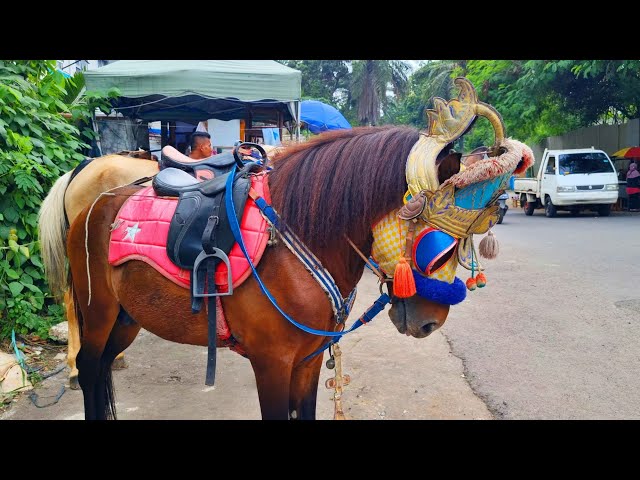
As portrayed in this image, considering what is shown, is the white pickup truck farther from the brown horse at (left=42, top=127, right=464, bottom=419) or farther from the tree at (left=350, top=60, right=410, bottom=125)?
the tree at (left=350, top=60, right=410, bottom=125)

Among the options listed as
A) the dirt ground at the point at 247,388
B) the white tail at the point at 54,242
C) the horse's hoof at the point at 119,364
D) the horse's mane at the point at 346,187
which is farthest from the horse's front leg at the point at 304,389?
the horse's hoof at the point at 119,364

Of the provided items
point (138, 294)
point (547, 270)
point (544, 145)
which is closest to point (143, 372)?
point (138, 294)

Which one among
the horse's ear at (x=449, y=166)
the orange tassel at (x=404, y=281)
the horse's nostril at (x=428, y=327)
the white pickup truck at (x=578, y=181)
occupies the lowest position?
the white pickup truck at (x=578, y=181)

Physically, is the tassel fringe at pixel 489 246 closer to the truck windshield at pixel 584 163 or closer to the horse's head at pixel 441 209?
the horse's head at pixel 441 209

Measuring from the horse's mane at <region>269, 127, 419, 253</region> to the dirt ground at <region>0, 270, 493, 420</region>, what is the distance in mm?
1791

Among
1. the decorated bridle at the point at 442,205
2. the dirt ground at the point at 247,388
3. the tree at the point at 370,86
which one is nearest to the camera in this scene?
the decorated bridle at the point at 442,205

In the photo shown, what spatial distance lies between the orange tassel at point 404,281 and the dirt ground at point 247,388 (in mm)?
1740

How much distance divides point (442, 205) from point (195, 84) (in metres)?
4.99

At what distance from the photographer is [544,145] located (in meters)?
25.8

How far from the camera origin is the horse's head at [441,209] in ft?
6.44

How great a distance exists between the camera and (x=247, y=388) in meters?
3.97

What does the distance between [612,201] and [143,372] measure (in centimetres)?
1406

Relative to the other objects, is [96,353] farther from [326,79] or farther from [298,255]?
[326,79]

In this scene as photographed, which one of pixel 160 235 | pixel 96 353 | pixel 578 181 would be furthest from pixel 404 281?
pixel 578 181
